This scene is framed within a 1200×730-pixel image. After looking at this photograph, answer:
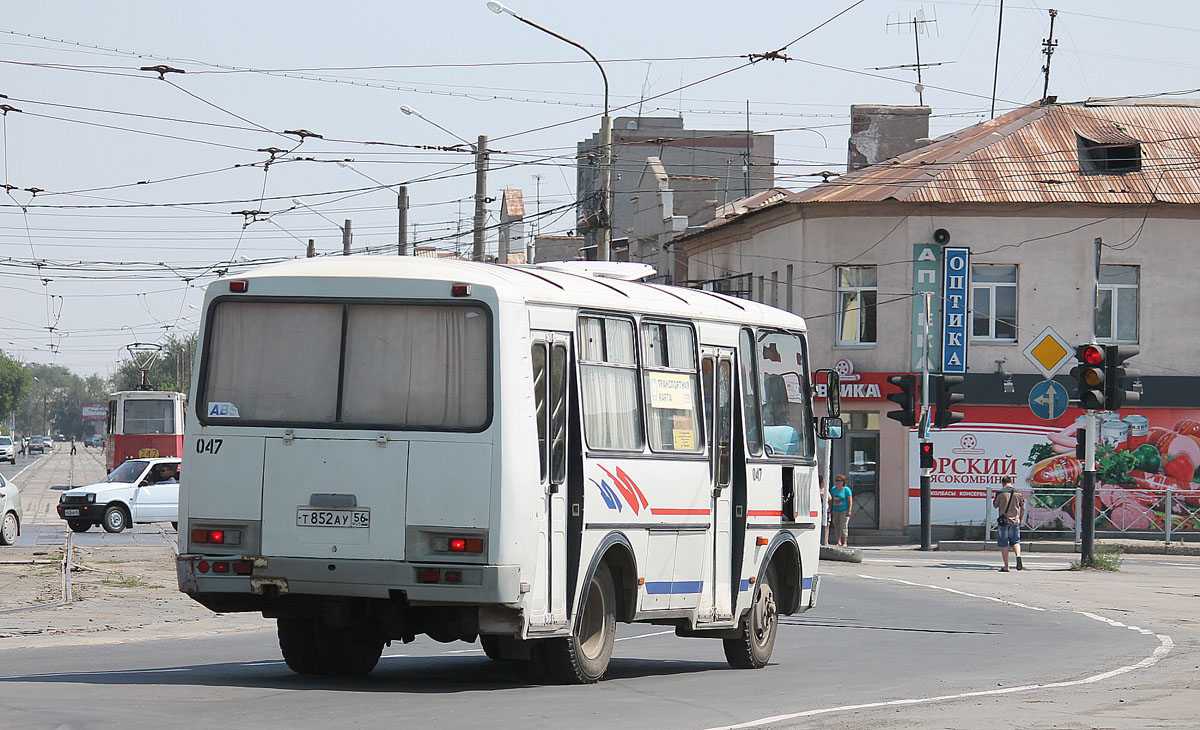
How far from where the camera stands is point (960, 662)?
1517 cm

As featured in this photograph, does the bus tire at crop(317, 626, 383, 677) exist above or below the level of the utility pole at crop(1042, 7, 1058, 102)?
below

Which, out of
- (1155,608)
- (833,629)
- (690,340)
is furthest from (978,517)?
(690,340)

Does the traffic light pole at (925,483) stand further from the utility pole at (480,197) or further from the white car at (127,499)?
the white car at (127,499)

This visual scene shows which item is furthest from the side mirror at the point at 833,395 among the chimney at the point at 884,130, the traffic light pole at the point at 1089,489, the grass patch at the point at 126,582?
the chimney at the point at 884,130

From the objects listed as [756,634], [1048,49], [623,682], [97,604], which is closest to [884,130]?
[1048,49]

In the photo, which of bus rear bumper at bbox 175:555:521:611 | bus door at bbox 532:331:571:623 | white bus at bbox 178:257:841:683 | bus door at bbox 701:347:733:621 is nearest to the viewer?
bus rear bumper at bbox 175:555:521:611

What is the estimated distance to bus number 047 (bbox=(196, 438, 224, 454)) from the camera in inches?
431

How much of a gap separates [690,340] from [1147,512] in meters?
31.7

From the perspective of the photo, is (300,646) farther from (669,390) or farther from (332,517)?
(669,390)

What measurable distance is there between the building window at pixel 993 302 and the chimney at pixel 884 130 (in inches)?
447

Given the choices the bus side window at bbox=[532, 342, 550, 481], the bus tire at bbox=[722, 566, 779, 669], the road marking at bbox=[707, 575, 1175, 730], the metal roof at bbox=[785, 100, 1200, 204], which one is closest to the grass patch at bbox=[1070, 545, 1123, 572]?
the road marking at bbox=[707, 575, 1175, 730]

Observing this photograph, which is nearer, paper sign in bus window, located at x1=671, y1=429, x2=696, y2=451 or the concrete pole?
paper sign in bus window, located at x1=671, y1=429, x2=696, y2=451

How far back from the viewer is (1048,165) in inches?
1718

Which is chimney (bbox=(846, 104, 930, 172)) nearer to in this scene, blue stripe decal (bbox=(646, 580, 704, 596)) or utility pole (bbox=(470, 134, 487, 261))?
utility pole (bbox=(470, 134, 487, 261))
